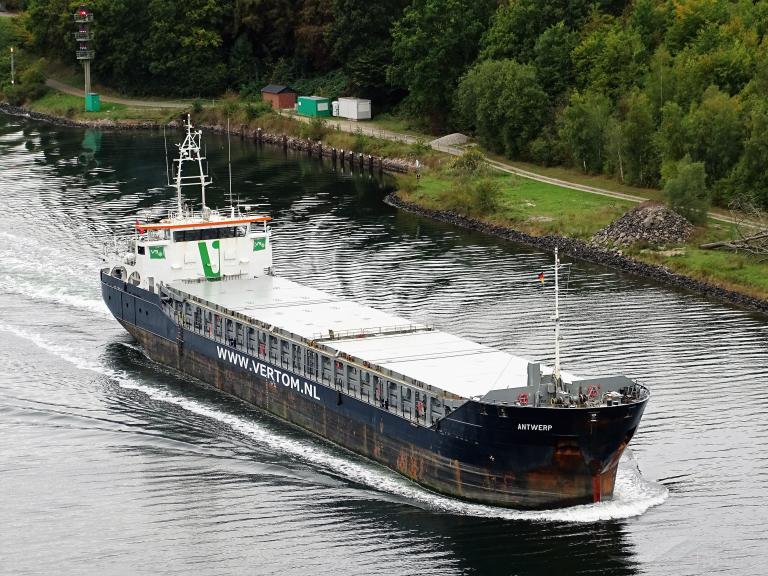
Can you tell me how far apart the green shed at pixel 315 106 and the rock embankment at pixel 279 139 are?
6.43 meters

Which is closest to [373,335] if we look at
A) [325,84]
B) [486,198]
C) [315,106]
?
[486,198]

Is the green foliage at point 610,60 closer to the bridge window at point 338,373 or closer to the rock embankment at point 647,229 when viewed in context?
the rock embankment at point 647,229

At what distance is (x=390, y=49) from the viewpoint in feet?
534

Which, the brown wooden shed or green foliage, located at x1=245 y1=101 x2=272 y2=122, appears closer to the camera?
green foliage, located at x1=245 y1=101 x2=272 y2=122

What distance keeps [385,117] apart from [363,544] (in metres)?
112

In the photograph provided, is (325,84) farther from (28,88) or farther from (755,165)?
(755,165)

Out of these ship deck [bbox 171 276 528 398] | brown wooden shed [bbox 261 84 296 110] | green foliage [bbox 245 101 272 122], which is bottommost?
ship deck [bbox 171 276 528 398]

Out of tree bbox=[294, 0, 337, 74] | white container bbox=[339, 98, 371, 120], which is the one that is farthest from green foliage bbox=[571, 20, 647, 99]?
tree bbox=[294, 0, 337, 74]

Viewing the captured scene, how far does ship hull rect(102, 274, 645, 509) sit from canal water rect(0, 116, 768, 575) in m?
0.78

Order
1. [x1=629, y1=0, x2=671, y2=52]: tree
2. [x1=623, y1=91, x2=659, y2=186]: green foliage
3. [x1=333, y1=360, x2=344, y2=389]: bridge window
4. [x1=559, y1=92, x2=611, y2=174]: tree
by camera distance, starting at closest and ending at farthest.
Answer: [x1=333, y1=360, x2=344, y2=389]: bridge window < [x1=623, y1=91, x2=659, y2=186]: green foliage < [x1=559, y1=92, x2=611, y2=174]: tree < [x1=629, y1=0, x2=671, y2=52]: tree

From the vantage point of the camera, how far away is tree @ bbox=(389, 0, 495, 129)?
151625 millimetres

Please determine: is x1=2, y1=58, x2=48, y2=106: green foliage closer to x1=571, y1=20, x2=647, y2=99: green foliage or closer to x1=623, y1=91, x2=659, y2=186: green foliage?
x1=571, y1=20, x2=647, y2=99: green foliage

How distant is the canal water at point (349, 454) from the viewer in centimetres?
5712

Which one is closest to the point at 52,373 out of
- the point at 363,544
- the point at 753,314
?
the point at 363,544
